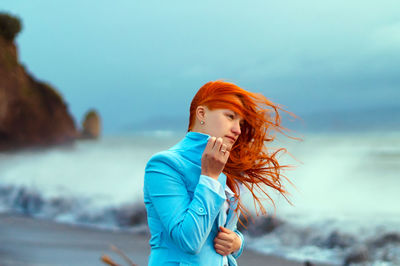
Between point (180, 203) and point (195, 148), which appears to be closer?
point (180, 203)

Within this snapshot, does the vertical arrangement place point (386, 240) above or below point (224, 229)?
above

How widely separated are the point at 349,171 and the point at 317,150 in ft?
9.08

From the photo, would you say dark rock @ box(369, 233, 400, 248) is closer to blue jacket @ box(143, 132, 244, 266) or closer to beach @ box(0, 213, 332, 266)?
beach @ box(0, 213, 332, 266)

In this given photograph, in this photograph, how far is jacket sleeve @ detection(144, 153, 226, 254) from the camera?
5.11 ft

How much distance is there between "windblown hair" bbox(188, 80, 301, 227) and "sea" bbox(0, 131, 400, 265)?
0.10m

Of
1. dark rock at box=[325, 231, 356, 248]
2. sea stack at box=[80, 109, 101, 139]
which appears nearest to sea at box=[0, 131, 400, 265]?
dark rock at box=[325, 231, 356, 248]

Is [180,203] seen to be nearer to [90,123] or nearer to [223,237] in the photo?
[223,237]

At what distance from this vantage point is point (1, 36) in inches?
785

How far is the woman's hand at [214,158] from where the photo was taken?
162 centimetres

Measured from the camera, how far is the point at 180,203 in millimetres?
1606

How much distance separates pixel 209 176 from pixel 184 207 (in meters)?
0.13

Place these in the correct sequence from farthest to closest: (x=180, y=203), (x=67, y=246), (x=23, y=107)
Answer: (x=23, y=107) → (x=67, y=246) → (x=180, y=203)

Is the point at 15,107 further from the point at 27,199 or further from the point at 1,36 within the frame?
the point at 27,199

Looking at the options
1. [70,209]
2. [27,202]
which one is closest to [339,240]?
[70,209]
